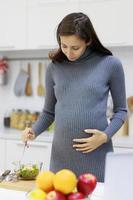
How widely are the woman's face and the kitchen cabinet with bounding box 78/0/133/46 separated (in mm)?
1251

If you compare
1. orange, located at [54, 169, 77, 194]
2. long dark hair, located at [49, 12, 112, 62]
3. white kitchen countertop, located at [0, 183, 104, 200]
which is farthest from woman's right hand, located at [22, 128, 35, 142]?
orange, located at [54, 169, 77, 194]

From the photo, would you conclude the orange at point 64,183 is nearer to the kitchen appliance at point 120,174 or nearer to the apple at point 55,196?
the apple at point 55,196

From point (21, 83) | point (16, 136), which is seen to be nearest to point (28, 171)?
point (16, 136)

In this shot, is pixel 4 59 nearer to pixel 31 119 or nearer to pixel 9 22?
pixel 9 22

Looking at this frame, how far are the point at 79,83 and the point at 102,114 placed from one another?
0.56ft

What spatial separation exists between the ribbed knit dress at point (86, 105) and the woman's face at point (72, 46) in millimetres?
60

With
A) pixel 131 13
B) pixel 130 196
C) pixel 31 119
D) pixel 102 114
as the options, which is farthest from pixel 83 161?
pixel 31 119

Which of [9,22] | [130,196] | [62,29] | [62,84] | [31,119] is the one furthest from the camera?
[31,119]

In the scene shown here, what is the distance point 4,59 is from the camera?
126 inches

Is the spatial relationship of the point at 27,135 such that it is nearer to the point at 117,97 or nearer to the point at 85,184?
the point at 117,97

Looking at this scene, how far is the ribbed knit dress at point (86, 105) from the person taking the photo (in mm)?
1435

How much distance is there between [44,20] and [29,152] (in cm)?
110

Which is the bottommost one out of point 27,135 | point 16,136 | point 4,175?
point 16,136

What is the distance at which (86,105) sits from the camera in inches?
56.4
